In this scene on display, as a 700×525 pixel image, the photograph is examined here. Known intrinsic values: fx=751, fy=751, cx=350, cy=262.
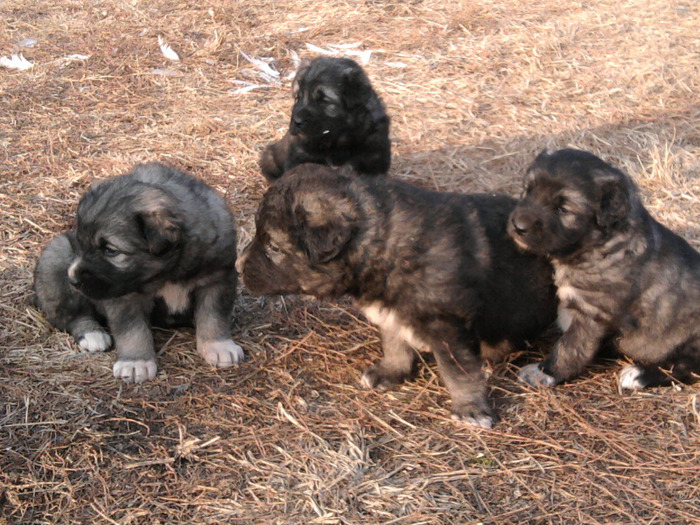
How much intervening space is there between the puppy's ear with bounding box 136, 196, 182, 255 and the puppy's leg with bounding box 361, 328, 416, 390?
1.47 metres

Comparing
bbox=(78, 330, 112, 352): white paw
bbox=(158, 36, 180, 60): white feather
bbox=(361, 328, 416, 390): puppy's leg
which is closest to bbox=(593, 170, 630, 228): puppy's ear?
bbox=(361, 328, 416, 390): puppy's leg

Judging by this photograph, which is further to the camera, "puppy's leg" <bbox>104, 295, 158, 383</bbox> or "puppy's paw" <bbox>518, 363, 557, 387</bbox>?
"puppy's leg" <bbox>104, 295, 158, 383</bbox>

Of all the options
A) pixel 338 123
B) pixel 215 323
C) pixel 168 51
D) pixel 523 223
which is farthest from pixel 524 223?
pixel 168 51

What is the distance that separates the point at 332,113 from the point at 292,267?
3.05 m

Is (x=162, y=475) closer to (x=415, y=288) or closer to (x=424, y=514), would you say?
(x=424, y=514)

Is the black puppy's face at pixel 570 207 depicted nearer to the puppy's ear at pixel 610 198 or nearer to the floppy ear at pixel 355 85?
the puppy's ear at pixel 610 198

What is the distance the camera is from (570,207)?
454 centimetres

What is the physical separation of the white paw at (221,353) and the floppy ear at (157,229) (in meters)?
0.81

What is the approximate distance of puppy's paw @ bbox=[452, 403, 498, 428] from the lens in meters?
4.46

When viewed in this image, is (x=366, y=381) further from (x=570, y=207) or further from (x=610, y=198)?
(x=610, y=198)

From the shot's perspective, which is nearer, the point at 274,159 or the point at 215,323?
the point at 215,323

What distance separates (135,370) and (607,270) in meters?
3.08

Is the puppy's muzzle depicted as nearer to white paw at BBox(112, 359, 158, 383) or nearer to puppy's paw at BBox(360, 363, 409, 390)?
puppy's paw at BBox(360, 363, 409, 390)

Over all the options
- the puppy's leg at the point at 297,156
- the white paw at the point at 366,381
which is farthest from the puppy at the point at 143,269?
the puppy's leg at the point at 297,156
